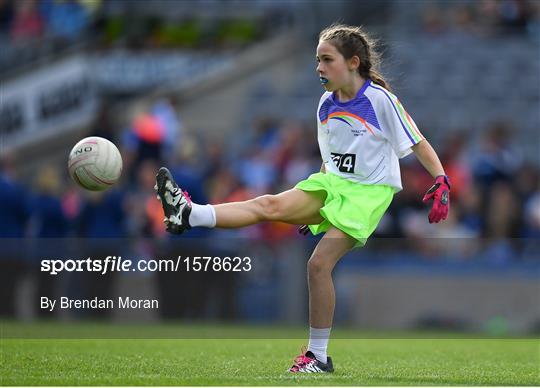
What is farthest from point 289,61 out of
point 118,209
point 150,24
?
point 118,209

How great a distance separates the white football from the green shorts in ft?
4.79

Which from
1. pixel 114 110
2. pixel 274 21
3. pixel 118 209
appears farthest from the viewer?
pixel 274 21

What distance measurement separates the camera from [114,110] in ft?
68.1

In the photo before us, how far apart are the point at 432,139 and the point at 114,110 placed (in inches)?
221

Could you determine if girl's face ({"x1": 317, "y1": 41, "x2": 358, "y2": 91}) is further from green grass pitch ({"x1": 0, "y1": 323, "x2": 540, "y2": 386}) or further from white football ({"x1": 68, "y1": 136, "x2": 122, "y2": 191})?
green grass pitch ({"x1": 0, "y1": 323, "x2": 540, "y2": 386})

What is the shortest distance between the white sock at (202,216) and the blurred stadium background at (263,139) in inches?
118

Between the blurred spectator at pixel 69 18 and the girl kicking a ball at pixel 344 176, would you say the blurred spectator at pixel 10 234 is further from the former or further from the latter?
the girl kicking a ball at pixel 344 176

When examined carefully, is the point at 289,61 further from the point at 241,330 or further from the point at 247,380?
the point at 247,380

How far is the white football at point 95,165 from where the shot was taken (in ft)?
28.5

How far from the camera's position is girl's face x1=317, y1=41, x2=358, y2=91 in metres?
8.09

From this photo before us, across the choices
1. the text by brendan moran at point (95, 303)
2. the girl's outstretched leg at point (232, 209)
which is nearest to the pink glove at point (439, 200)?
the girl's outstretched leg at point (232, 209)

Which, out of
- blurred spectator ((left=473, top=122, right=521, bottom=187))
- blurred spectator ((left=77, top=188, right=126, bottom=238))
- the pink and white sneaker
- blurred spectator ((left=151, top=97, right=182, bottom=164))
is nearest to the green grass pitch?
the pink and white sneaker

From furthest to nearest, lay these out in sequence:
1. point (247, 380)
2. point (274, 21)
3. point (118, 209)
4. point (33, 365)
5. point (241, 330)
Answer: point (274, 21), point (118, 209), point (241, 330), point (33, 365), point (247, 380)

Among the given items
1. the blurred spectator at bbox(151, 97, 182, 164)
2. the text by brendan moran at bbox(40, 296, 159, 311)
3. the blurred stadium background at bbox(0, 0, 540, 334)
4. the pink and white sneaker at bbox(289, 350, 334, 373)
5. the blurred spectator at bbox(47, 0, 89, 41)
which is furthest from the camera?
the blurred spectator at bbox(47, 0, 89, 41)
